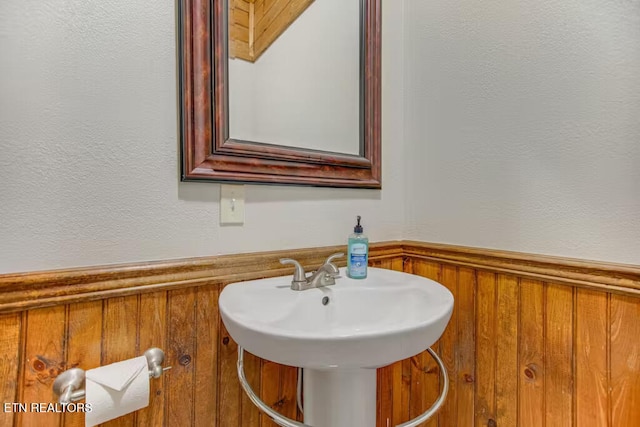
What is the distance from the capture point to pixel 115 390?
26.5 inches

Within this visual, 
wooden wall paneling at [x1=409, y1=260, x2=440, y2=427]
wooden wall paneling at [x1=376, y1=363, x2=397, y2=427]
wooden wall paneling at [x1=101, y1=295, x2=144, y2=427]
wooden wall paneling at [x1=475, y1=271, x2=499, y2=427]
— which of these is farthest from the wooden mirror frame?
wooden wall paneling at [x1=376, y1=363, x2=397, y2=427]

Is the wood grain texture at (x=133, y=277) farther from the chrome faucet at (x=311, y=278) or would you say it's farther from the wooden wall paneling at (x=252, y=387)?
the wooden wall paneling at (x=252, y=387)

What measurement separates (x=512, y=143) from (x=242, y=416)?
113 centimetres

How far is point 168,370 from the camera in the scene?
822mm

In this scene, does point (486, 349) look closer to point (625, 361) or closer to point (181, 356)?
point (625, 361)

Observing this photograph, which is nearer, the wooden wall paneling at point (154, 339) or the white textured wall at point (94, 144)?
the white textured wall at point (94, 144)

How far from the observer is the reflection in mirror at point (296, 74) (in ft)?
3.13

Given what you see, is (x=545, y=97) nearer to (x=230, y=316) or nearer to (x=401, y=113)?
(x=401, y=113)

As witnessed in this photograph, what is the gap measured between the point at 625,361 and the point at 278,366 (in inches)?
35.4

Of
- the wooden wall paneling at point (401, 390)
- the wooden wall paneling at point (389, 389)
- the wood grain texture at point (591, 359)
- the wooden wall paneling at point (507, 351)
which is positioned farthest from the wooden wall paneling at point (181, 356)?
the wood grain texture at point (591, 359)

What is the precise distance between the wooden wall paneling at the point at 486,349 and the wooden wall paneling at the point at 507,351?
1cm

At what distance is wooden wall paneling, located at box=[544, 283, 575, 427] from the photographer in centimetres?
88

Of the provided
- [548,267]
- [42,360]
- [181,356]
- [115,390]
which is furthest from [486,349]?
[42,360]

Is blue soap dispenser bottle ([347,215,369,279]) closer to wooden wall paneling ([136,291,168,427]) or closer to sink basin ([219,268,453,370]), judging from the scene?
sink basin ([219,268,453,370])
